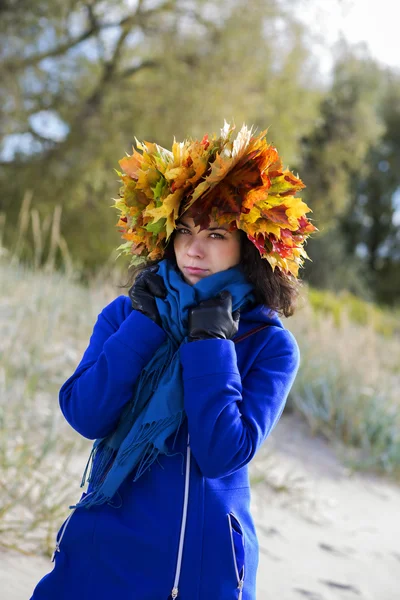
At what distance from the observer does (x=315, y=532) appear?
4.17 meters

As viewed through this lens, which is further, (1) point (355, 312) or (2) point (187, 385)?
(1) point (355, 312)

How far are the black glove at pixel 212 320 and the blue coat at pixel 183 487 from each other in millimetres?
30

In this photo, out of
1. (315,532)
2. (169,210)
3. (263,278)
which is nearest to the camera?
(169,210)

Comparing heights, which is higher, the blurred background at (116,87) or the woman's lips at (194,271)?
the blurred background at (116,87)

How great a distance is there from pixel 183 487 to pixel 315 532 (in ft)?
9.16

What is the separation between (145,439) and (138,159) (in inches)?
29.9

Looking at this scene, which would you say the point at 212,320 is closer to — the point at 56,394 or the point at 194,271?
the point at 194,271

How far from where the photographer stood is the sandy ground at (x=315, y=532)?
327cm

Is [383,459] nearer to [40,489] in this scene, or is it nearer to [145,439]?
[40,489]

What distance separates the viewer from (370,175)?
25.3 metres

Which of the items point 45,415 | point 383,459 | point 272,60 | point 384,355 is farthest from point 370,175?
point 45,415

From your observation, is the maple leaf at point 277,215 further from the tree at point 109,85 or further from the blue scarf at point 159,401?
the tree at point 109,85

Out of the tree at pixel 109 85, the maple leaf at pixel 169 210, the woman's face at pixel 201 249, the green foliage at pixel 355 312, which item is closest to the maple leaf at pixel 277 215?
the woman's face at pixel 201 249

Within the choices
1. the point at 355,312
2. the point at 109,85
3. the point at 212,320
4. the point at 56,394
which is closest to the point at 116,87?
the point at 109,85
